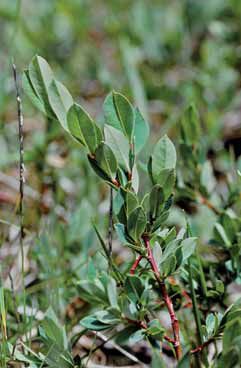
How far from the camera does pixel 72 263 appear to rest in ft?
4.98

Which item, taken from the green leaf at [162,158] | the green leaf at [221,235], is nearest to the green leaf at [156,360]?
the green leaf at [162,158]

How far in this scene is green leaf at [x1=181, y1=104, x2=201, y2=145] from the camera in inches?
55.5

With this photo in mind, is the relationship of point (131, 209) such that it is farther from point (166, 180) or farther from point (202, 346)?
point (202, 346)

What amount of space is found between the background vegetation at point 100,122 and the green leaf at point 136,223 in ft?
0.63

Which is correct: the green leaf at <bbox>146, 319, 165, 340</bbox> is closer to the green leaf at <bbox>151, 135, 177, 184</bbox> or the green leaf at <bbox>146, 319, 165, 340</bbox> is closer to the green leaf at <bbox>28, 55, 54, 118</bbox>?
the green leaf at <bbox>151, 135, 177, 184</bbox>

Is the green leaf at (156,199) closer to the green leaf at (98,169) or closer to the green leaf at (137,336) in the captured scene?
the green leaf at (98,169)

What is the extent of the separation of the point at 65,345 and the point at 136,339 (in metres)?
0.12

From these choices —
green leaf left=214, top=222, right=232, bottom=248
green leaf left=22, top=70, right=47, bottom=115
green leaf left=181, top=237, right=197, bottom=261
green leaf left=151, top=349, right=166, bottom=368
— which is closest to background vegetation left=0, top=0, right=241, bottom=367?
green leaf left=214, top=222, right=232, bottom=248

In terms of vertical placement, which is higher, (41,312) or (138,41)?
(138,41)

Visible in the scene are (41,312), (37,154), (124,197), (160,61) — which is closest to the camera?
(124,197)

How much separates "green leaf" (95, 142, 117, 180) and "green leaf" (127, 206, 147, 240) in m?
0.08

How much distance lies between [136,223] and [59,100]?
0.22 metres

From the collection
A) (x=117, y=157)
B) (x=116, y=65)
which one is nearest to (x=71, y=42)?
(x=116, y=65)

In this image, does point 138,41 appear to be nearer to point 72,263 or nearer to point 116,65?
point 116,65
